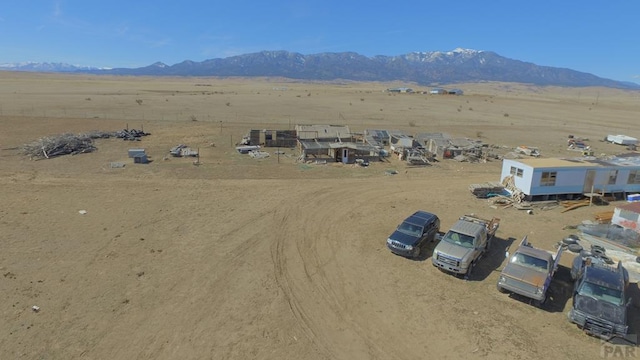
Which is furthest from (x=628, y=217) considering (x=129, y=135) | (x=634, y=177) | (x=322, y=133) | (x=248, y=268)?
(x=129, y=135)

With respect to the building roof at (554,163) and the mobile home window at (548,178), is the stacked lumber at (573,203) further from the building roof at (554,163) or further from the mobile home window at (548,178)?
the building roof at (554,163)

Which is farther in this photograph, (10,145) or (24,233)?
(10,145)

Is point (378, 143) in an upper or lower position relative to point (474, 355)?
upper

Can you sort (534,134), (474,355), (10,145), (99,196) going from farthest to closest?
(534,134), (10,145), (99,196), (474,355)

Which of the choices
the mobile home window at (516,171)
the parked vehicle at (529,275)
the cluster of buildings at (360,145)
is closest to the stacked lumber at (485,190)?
the mobile home window at (516,171)

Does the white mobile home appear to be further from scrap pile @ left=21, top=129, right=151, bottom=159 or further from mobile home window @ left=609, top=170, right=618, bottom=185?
scrap pile @ left=21, top=129, right=151, bottom=159

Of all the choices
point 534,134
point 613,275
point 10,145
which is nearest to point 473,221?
point 613,275

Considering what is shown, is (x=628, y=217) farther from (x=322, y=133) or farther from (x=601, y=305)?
(x=322, y=133)

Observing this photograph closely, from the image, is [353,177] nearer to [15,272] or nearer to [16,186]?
[15,272]
